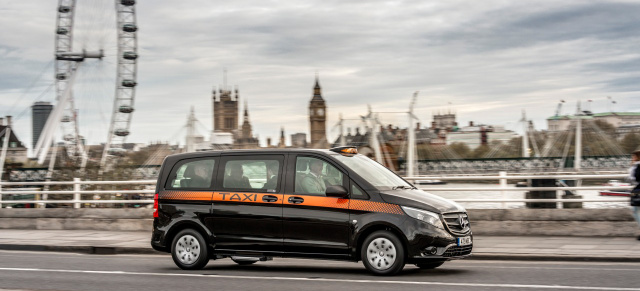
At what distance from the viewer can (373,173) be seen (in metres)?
10.6

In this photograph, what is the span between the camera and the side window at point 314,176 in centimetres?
1034

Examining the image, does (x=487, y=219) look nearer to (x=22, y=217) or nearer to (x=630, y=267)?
(x=630, y=267)

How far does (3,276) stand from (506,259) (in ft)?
24.4

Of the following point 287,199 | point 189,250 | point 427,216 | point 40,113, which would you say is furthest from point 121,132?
point 427,216

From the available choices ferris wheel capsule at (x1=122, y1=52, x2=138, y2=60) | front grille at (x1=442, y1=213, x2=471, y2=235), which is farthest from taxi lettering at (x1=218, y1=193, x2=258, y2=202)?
ferris wheel capsule at (x1=122, y1=52, x2=138, y2=60)

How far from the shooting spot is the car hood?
386 inches

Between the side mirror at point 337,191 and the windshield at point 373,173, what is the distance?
39 centimetres

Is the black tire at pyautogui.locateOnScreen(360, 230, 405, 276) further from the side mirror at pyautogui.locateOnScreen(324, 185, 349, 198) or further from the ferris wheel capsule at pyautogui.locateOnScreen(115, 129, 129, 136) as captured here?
the ferris wheel capsule at pyautogui.locateOnScreen(115, 129, 129, 136)

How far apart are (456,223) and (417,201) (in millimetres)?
607

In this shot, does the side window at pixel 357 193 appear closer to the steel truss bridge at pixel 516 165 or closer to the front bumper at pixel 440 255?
the front bumper at pixel 440 255

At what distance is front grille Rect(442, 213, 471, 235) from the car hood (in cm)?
7

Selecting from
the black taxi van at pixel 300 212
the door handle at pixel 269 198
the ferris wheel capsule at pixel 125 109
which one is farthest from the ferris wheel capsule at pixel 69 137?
the door handle at pixel 269 198

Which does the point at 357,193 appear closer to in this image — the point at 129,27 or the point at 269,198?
the point at 269,198

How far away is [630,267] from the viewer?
10.6 m
